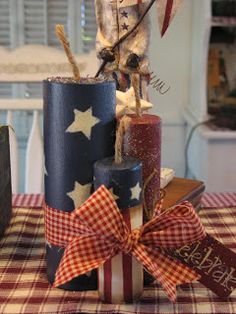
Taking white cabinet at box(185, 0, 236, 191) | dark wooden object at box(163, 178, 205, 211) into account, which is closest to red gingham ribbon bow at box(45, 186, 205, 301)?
dark wooden object at box(163, 178, 205, 211)

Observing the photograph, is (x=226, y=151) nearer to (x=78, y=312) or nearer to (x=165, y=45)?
(x=165, y=45)

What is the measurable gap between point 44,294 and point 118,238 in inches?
5.7

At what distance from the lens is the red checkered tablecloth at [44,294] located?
682 mm

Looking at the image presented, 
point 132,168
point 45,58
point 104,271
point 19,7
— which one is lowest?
point 104,271

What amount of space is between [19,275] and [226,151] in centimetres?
127

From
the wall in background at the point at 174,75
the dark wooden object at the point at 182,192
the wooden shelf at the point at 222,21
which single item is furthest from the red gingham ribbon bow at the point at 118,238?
the wall in background at the point at 174,75

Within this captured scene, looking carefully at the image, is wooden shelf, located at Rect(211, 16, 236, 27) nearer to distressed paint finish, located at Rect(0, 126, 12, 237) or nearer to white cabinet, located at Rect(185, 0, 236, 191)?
white cabinet, located at Rect(185, 0, 236, 191)

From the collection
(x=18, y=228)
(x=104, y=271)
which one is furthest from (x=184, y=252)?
(x=18, y=228)

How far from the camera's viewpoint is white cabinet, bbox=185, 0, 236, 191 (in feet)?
6.21

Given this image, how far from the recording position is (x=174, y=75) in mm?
2221

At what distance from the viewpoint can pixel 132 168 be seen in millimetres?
649

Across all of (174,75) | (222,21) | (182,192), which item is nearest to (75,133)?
(182,192)

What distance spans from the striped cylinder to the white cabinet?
4.07 feet

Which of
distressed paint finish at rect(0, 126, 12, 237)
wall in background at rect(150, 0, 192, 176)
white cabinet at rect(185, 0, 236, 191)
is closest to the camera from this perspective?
distressed paint finish at rect(0, 126, 12, 237)
